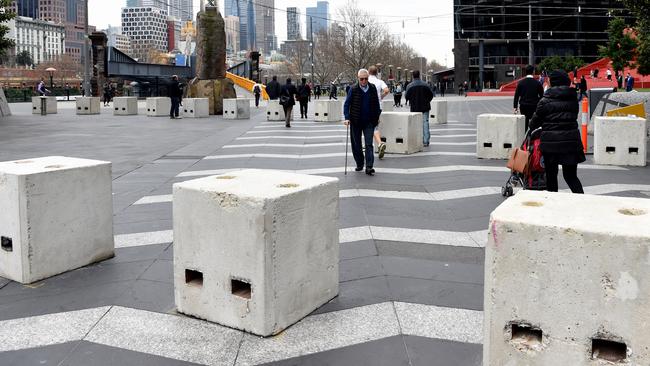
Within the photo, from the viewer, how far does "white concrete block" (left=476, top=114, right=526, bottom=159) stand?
44.3 ft

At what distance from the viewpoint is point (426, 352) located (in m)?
4.29

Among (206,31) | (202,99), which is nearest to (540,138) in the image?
(202,99)

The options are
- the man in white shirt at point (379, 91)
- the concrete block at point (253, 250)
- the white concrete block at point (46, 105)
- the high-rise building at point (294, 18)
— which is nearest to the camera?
the concrete block at point (253, 250)

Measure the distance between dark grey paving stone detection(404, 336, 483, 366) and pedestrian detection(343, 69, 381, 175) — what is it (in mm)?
7064

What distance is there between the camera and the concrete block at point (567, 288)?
3279 mm

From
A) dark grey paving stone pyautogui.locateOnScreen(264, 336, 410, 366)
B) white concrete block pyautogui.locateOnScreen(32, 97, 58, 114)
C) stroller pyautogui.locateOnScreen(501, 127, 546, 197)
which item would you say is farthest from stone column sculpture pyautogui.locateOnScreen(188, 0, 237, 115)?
dark grey paving stone pyautogui.locateOnScreen(264, 336, 410, 366)

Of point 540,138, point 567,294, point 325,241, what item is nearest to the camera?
point 567,294

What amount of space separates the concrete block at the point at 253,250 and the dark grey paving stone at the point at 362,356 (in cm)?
45

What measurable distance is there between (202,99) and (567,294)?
90.5ft

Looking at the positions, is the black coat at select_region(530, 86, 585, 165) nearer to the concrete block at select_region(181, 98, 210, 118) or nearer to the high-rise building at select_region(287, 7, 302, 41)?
the concrete block at select_region(181, 98, 210, 118)

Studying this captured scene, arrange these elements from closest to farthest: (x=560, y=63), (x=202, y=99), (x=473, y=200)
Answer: (x=473, y=200) < (x=202, y=99) < (x=560, y=63)

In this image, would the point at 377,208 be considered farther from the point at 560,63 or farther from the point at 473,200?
the point at 560,63

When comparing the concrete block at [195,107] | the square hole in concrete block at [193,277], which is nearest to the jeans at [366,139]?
the square hole in concrete block at [193,277]

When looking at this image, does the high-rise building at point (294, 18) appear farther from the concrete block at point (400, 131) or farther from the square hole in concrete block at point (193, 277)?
the square hole in concrete block at point (193, 277)
